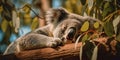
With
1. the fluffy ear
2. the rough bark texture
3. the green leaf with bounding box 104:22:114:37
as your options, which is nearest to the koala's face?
the fluffy ear

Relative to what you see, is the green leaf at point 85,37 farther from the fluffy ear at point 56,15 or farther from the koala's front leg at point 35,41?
the fluffy ear at point 56,15

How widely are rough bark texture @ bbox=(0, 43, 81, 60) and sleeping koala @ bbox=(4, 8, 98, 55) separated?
0.59ft

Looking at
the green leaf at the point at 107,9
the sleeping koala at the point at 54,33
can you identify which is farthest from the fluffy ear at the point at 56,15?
the green leaf at the point at 107,9

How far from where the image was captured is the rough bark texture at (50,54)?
12.3 feet

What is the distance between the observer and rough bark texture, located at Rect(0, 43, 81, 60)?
12.3 ft

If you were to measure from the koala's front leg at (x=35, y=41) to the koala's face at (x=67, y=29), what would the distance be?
0.39 feet

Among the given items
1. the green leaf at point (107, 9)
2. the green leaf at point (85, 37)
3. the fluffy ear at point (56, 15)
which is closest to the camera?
the green leaf at point (85, 37)

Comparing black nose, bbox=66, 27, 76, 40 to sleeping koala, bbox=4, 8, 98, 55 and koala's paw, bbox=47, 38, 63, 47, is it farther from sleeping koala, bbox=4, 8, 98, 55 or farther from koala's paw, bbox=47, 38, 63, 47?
koala's paw, bbox=47, 38, 63, 47

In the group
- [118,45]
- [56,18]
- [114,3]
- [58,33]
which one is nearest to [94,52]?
[118,45]

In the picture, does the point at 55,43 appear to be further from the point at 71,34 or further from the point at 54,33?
the point at 54,33

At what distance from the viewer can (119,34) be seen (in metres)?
3.47

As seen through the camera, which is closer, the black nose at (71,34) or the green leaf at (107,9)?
the green leaf at (107,9)

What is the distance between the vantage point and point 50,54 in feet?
12.6

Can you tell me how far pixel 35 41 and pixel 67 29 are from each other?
0.35 m
